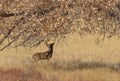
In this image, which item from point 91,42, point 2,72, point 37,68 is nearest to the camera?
point 2,72

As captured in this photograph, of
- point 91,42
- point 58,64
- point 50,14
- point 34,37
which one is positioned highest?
point 50,14

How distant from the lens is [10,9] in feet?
49.0

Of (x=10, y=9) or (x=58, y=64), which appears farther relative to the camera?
(x=58, y=64)

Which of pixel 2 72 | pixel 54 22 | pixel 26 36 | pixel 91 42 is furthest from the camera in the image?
pixel 91 42

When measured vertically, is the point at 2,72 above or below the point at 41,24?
below

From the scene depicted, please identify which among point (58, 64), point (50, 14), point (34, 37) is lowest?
point (58, 64)

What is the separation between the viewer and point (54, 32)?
14.8 m

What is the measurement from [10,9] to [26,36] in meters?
1.49

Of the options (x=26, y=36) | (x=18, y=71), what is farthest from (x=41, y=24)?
(x=18, y=71)

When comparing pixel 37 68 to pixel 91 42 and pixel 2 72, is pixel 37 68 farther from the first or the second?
pixel 91 42

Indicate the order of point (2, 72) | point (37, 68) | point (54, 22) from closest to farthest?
point (54, 22)
point (2, 72)
point (37, 68)

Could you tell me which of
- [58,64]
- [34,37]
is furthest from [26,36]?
[58,64]

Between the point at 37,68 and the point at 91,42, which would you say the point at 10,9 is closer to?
the point at 37,68

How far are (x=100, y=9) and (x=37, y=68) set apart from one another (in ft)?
19.0
